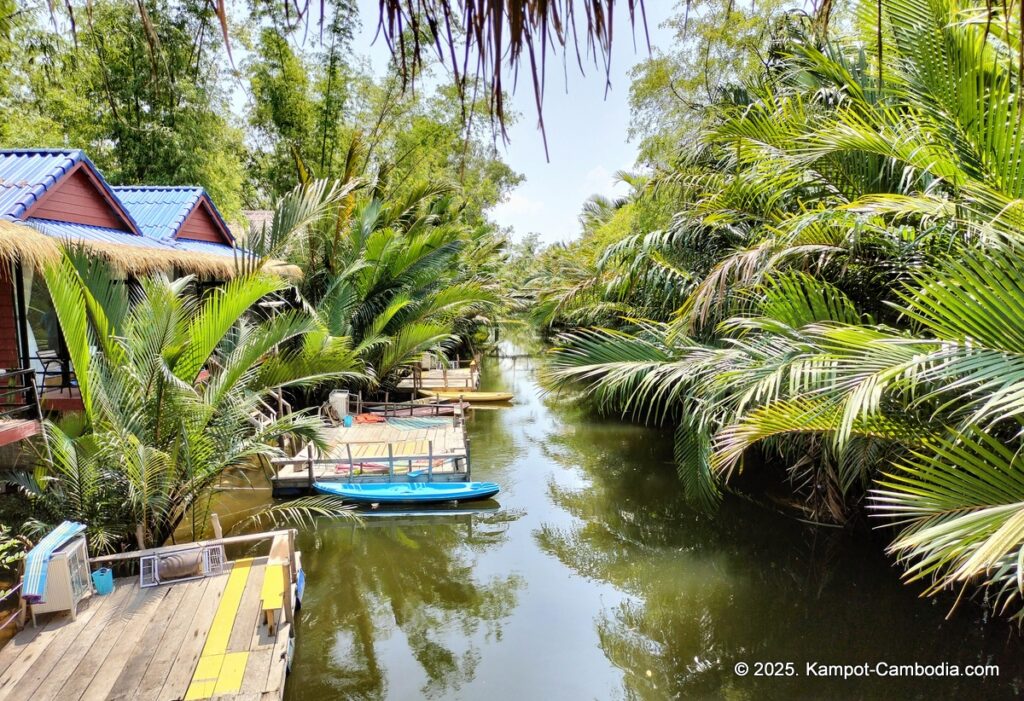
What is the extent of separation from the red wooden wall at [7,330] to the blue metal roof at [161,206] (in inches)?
135

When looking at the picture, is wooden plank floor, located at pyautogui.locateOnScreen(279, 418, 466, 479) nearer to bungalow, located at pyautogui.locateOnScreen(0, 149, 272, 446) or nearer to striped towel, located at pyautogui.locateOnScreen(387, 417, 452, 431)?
striped towel, located at pyautogui.locateOnScreen(387, 417, 452, 431)

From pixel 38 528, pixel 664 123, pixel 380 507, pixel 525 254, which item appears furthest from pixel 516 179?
pixel 38 528

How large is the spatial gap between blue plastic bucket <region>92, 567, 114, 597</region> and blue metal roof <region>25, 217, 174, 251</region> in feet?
13.1

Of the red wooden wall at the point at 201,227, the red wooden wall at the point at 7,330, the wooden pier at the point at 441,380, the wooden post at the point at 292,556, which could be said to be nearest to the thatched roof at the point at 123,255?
the red wooden wall at the point at 201,227

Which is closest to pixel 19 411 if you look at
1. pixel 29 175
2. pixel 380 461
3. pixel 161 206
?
pixel 29 175

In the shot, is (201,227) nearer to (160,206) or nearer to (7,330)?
(160,206)

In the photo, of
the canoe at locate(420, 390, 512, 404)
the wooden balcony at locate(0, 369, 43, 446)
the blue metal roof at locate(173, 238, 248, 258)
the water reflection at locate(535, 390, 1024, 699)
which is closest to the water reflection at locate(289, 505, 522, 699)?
the water reflection at locate(535, 390, 1024, 699)

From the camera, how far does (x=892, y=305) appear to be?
12.1 feet

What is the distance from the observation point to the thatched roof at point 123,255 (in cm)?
636

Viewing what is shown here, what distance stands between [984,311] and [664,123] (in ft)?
34.4

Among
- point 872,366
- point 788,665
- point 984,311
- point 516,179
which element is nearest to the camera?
point 984,311

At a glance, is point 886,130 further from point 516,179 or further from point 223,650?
point 516,179

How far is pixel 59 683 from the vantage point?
4551 mm

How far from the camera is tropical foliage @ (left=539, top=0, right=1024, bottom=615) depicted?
3078mm
